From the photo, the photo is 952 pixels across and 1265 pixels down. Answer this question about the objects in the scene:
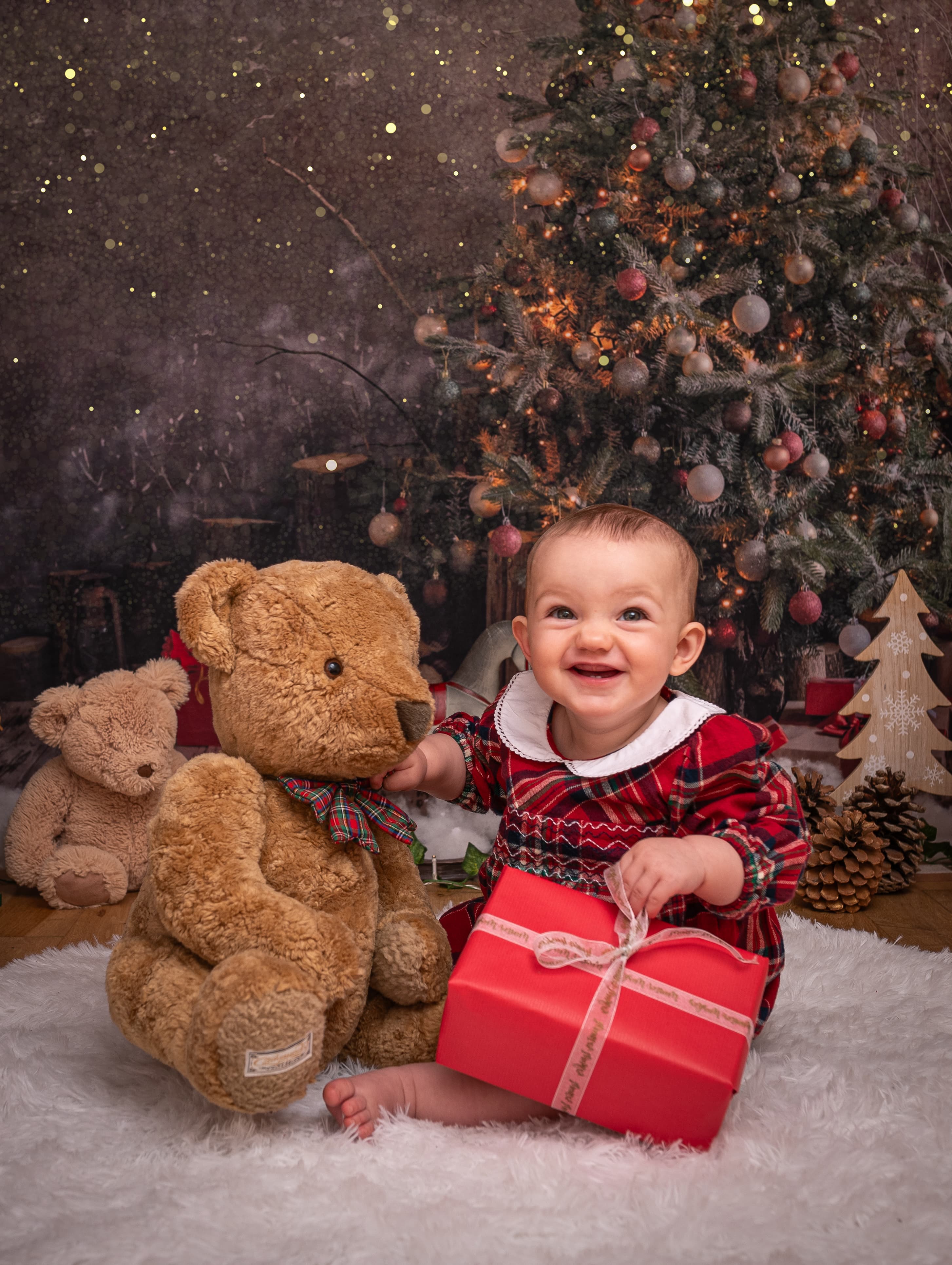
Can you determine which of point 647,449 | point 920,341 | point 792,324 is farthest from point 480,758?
point 920,341

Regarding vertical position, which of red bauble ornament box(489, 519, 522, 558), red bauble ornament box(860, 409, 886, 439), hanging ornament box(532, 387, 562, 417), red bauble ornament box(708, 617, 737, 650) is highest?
red bauble ornament box(860, 409, 886, 439)

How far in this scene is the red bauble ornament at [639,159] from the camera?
1902 mm

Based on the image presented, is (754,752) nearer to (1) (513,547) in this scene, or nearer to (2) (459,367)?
(1) (513,547)

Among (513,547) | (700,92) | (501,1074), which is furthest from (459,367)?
(501,1074)

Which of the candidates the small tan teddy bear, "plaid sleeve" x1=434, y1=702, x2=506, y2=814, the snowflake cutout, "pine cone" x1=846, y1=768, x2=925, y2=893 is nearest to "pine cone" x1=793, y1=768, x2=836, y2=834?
"pine cone" x1=846, y1=768, x2=925, y2=893

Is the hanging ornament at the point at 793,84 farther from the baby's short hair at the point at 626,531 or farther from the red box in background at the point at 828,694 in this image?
the baby's short hair at the point at 626,531

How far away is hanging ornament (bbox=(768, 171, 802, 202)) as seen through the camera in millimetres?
1930

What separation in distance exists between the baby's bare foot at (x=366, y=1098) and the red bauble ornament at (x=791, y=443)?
1.54 m

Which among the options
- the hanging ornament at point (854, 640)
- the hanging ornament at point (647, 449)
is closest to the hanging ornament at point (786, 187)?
the hanging ornament at point (647, 449)

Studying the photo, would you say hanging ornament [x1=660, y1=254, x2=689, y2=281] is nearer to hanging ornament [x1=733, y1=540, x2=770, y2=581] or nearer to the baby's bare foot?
hanging ornament [x1=733, y1=540, x2=770, y2=581]

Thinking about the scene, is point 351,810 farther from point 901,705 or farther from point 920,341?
point 920,341

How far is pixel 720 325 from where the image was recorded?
197 cm

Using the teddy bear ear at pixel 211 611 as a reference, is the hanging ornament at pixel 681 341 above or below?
above

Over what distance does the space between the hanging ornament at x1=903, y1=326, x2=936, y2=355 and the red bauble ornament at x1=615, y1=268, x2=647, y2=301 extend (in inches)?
25.6
